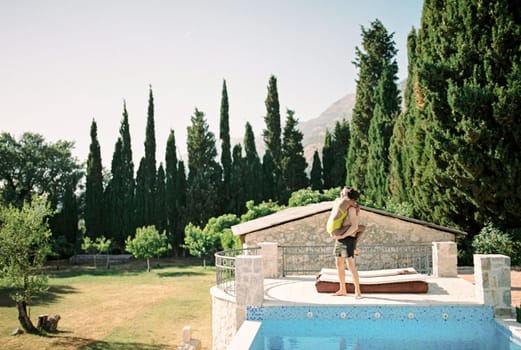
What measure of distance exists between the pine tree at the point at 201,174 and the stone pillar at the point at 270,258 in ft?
93.1

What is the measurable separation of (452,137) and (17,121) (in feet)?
126

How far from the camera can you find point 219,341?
31.1ft

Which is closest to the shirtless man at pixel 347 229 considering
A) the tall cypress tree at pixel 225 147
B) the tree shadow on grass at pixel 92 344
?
the tree shadow on grass at pixel 92 344

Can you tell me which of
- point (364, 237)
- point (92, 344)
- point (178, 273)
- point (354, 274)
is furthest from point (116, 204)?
point (354, 274)

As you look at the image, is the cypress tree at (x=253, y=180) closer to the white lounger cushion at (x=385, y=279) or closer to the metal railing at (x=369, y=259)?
the metal railing at (x=369, y=259)

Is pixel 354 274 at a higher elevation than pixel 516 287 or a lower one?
higher

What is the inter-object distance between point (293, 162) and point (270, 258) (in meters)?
30.9

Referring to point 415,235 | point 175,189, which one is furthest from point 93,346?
point 175,189

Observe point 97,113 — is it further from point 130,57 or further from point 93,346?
point 93,346

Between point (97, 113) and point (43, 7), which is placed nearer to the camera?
point (43, 7)

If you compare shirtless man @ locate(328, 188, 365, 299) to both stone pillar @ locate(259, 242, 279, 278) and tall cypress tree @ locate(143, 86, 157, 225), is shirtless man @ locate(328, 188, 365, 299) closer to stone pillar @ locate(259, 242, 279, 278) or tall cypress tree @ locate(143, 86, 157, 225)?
stone pillar @ locate(259, 242, 279, 278)

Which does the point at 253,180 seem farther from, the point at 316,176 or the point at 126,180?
the point at 126,180

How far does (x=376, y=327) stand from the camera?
761 cm

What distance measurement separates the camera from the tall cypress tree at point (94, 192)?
4066 cm
